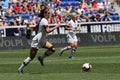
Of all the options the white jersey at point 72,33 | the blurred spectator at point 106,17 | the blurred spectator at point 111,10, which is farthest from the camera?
the blurred spectator at point 111,10

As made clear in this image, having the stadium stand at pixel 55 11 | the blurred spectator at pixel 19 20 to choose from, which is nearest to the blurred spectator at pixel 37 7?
the stadium stand at pixel 55 11

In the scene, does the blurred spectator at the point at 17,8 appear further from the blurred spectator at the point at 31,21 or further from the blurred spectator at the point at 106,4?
the blurred spectator at the point at 106,4

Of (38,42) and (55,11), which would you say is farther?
(55,11)

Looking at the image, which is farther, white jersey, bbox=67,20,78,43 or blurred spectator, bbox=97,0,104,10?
blurred spectator, bbox=97,0,104,10

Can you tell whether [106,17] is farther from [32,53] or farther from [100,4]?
[32,53]

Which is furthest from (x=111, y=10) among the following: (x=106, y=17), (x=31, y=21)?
(x=31, y=21)

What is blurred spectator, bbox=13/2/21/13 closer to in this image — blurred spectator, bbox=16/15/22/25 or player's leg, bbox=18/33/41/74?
blurred spectator, bbox=16/15/22/25

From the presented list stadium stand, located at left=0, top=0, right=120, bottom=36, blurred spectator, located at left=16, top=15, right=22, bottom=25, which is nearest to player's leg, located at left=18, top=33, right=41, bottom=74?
stadium stand, located at left=0, top=0, right=120, bottom=36

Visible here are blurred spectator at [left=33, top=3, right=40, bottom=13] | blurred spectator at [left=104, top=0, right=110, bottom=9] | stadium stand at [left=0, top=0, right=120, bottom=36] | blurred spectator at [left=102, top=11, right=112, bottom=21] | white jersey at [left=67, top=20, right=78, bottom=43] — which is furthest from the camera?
blurred spectator at [left=104, top=0, right=110, bottom=9]

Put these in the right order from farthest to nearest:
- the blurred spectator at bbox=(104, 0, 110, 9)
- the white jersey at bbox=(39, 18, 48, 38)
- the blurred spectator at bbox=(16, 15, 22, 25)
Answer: the blurred spectator at bbox=(104, 0, 110, 9), the blurred spectator at bbox=(16, 15, 22, 25), the white jersey at bbox=(39, 18, 48, 38)

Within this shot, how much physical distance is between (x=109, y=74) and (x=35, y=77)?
2.44 metres

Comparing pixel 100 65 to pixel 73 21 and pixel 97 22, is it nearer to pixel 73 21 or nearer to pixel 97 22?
pixel 73 21

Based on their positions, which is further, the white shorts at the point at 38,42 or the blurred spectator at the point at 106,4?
the blurred spectator at the point at 106,4

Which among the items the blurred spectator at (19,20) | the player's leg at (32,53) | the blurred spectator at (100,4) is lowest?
the blurred spectator at (100,4)
